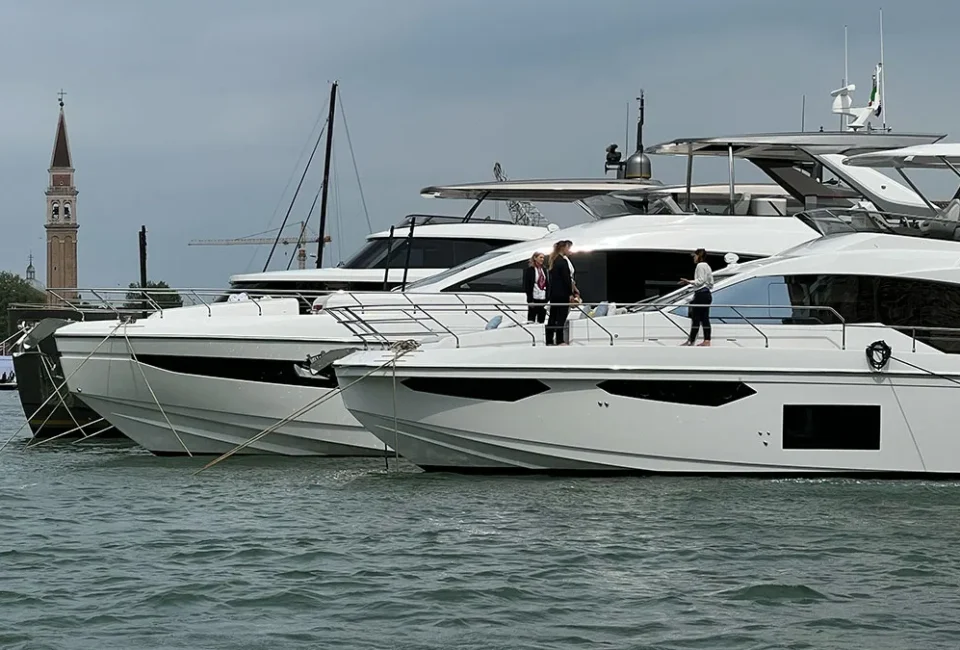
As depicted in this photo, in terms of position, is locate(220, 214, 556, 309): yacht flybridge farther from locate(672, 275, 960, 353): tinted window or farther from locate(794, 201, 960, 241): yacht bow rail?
locate(672, 275, 960, 353): tinted window

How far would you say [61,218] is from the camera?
176m

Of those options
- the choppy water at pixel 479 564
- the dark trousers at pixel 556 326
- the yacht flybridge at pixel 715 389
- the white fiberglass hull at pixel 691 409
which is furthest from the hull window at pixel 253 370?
the dark trousers at pixel 556 326

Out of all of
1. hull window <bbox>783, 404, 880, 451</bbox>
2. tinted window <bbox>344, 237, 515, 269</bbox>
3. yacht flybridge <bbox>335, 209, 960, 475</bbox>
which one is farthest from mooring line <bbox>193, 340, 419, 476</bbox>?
tinted window <bbox>344, 237, 515, 269</bbox>

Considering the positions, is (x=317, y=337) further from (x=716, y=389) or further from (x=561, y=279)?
(x=716, y=389)

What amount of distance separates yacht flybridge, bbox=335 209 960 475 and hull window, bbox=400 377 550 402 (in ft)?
0.05

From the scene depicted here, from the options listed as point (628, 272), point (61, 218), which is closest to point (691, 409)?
point (628, 272)

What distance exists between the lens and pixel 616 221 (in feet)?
70.4

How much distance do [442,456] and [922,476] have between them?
189 inches

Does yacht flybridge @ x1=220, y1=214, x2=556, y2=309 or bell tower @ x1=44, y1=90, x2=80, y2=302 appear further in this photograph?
bell tower @ x1=44, y1=90, x2=80, y2=302

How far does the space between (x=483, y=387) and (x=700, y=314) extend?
2315 mm

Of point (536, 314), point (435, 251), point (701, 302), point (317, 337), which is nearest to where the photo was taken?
point (701, 302)

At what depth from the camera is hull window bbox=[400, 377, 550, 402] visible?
52.0 feet

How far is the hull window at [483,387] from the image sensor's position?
15.9 metres

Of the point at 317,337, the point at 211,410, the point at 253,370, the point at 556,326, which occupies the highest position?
the point at 556,326
